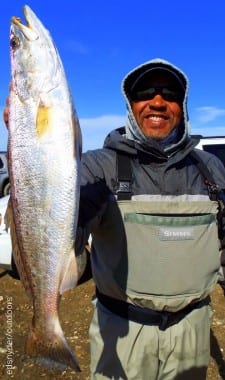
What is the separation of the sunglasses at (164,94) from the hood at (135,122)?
0.05 m

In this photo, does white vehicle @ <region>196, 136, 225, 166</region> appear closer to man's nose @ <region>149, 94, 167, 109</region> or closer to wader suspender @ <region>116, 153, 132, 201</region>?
man's nose @ <region>149, 94, 167, 109</region>

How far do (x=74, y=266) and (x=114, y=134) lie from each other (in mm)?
1266

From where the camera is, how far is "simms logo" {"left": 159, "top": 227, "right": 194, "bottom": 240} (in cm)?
277

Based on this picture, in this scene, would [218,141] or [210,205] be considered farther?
[218,141]

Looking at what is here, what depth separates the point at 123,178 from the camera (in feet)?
9.18

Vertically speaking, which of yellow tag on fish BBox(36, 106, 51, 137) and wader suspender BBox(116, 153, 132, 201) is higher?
yellow tag on fish BBox(36, 106, 51, 137)

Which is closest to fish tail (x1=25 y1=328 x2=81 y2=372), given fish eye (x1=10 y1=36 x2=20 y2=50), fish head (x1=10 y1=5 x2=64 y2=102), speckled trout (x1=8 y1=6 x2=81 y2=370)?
speckled trout (x1=8 y1=6 x2=81 y2=370)

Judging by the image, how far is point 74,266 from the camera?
6.66 ft

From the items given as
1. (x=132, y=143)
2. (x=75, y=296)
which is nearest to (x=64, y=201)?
(x=132, y=143)

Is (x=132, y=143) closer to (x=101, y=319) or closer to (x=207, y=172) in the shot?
(x=207, y=172)

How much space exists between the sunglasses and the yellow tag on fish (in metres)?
1.24

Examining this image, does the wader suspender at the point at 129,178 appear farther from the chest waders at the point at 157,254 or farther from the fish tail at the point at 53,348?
the fish tail at the point at 53,348

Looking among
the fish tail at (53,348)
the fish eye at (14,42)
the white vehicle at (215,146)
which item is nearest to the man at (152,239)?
the fish tail at (53,348)

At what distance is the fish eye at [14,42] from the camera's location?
199 cm
